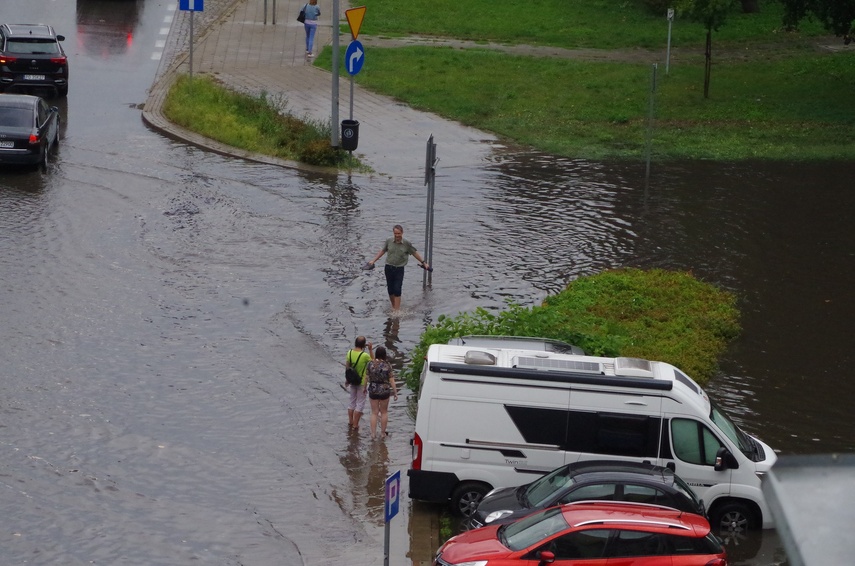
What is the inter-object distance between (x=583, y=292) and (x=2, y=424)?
910 cm

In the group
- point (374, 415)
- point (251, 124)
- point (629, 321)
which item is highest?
point (251, 124)

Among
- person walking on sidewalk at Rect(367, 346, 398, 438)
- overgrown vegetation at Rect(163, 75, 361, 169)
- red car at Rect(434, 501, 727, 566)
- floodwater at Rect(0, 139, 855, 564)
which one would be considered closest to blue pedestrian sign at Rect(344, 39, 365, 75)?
overgrown vegetation at Rect(163, 75, 361, 169)

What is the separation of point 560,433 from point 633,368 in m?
1.04

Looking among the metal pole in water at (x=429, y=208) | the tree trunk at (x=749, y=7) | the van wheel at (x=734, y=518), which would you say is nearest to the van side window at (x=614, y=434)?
the van wheel at (x=734, y=518)

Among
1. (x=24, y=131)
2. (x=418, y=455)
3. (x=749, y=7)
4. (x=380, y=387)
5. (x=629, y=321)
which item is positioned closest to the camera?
(x=418, y=455)

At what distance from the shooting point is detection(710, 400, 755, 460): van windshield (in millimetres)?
11953

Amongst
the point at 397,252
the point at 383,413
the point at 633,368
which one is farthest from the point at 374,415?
the point at 397,252

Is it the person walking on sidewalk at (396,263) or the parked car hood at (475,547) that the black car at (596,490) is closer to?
the parked car hood at (475,547)

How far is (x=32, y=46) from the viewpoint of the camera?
2912cm

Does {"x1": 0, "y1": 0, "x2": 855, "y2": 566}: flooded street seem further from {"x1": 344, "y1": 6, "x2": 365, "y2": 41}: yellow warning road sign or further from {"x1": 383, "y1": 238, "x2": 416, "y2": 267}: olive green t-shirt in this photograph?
{"x1": 344, "y1": 6, "x2": 365, "y2": 41}: yellow warning road sign

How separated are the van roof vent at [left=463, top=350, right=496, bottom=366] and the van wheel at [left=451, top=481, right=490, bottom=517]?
1.27 metres

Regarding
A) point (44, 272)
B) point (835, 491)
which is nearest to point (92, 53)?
point (44, 272)

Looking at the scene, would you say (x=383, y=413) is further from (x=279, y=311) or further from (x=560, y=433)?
(x=279, y=311)

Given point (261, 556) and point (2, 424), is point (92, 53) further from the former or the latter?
point (261, 556)
